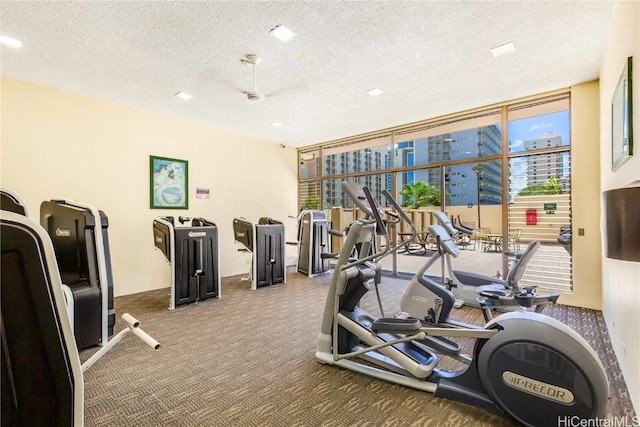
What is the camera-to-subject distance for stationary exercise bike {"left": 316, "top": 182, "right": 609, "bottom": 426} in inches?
65.7

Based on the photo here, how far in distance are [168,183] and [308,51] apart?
142 inches

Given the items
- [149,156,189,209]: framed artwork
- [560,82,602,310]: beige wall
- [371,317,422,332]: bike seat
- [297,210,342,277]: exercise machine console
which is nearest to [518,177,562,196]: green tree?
[560,82,602,310]: beige wall

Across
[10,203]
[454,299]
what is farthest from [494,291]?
[10,203]

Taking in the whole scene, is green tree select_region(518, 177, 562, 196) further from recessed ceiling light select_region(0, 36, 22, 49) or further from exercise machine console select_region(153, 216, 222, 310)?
recessed ceiling light select_region(0, 36, 22, 49)

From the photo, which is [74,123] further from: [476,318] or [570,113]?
[570,113]

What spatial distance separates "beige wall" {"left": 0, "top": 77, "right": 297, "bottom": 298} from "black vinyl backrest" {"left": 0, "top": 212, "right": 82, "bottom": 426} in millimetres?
4519

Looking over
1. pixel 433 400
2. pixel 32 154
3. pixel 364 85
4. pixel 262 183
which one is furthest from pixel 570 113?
pixel 32 154

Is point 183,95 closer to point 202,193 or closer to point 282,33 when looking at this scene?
point 202,193

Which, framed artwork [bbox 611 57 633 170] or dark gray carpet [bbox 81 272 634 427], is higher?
framed artwork [bbox 611 57 633 170]

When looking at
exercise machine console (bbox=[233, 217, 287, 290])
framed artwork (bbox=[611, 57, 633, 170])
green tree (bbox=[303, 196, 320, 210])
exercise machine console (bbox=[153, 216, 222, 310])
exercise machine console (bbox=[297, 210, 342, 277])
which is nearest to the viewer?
framed artwork (bbox=[611, 57, 633, 170])

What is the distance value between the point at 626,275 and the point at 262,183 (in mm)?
6127

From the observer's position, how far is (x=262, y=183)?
7109 mm

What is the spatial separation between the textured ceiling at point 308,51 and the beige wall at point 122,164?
1.17 ft

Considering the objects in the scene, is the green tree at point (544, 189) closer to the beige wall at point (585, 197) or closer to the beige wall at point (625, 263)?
the beige wall at point (585, 197)
